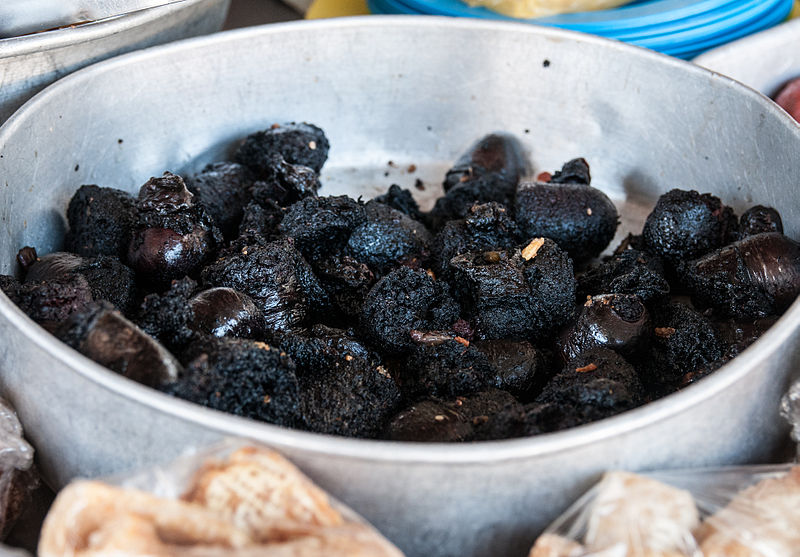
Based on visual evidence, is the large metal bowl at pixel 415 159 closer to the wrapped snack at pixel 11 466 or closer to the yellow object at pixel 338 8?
the wrapped snack at pixel 11 466

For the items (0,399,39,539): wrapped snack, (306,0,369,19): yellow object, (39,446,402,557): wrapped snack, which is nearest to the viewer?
(39,446,402,557): wrapped snack

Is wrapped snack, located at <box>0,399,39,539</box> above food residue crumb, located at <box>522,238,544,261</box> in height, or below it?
below

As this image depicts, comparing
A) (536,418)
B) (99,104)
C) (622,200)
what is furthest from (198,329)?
(622,200)

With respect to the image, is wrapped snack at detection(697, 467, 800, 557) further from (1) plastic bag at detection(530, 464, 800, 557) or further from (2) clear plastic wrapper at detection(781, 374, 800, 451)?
(2) clear plastic wrapper at detection(781, 374, 800, 451)

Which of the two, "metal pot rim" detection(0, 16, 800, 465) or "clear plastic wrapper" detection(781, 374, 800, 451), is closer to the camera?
"metal pot rim" detection(0, 16, 800, 465)

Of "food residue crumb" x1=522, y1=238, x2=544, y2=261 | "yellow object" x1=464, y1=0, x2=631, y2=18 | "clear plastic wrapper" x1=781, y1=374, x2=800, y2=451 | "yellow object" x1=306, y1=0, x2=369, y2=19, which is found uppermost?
"yellow object" x1=464, y1=0, x2=631, y2=18

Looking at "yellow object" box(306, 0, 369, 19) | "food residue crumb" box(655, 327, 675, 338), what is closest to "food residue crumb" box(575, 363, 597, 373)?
"food residue crumb" box(655, 327, 675, 338)

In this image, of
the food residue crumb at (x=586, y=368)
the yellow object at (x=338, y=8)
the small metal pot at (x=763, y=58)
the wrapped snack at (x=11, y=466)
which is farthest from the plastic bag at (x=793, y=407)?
the yellow object at (x=338, y=8)
